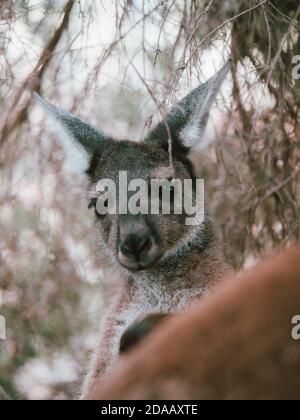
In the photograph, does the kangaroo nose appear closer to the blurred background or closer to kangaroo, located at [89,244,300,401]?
the blurred background

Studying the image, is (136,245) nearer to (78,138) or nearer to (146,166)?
(146,166)

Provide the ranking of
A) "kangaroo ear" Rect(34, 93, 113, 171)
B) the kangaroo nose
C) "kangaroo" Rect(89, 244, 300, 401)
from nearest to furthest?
"kangaroo" Rect(89, 244, 300, 401) < the kangaroo nose < "kangaroo ear" Rect(34, 93, 113, 171)

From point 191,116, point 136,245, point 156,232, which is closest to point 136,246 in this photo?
point 136,245

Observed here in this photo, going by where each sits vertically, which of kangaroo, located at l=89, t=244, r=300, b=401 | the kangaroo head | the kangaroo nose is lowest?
kangaroo, located at l=89, t=244, r=300, b=401

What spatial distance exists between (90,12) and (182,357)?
3.33m

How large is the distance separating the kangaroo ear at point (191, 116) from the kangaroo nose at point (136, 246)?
0.74 metres

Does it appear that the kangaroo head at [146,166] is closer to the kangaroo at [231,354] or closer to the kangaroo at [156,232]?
the kangaroo at [156,232]

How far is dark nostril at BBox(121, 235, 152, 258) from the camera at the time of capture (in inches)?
167

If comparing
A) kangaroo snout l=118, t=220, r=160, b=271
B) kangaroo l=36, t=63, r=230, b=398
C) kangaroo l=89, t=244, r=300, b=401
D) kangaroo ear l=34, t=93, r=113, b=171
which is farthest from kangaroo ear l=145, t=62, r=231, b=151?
kangaroo l=89, t=244, r=300, b=401

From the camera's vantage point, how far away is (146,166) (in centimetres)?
461

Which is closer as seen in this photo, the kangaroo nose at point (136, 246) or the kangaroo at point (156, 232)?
the kangaroo nose at point (136, 246)

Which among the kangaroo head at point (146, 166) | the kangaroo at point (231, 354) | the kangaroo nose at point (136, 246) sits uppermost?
the kangaroo head at point (146, 166)

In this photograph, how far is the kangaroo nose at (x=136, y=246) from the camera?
4.23 metres

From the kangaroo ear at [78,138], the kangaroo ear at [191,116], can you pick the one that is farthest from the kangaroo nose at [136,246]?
the kangaroo ear at [78,138]
